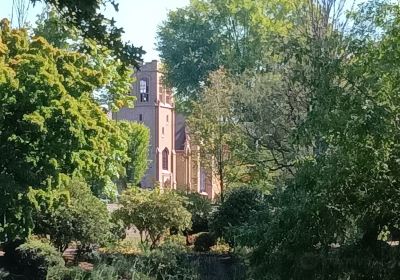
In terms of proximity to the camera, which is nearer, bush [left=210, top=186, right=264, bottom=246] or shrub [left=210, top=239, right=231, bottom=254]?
bush [left=210, top=186, right=264, bottom=246]

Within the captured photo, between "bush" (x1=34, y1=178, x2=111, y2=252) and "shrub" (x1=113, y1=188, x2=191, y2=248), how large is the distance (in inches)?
75.0

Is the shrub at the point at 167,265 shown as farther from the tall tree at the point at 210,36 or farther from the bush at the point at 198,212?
the tall tree at the point at 210,36

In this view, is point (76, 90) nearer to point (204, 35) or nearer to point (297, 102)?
point (297, 102)

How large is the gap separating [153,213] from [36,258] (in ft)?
13.1

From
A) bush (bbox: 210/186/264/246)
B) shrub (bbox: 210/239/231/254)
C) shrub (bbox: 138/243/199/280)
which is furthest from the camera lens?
shrub (bbox: 210/239/231/254)

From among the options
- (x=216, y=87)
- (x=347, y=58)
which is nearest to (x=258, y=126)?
(x=216, y=87)

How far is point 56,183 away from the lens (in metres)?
13.7

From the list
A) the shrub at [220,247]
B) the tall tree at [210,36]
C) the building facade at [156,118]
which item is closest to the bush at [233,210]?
the shrub at [220,247]

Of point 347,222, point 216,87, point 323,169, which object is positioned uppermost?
point 216,87

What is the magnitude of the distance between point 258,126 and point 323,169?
14.4 metres

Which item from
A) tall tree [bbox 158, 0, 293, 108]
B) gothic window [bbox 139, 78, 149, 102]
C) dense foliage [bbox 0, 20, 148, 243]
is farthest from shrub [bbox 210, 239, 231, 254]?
gothic window [bbox 139, 78, 149, 102]

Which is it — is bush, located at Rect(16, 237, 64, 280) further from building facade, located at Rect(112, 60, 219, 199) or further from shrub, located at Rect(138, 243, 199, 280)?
building facade, located at Rect(112, 60, 219, 199)

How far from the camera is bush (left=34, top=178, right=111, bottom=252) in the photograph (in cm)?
1619

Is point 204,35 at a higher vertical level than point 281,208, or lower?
higher
